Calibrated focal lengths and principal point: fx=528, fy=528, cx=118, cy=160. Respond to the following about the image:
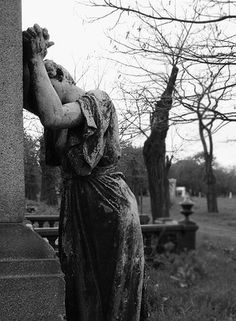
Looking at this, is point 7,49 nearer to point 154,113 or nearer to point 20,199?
point 20,199

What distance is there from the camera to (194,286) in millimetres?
8781

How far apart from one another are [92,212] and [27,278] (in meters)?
0.53

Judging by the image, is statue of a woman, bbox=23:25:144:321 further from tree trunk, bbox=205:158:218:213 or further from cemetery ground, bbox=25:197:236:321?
tree trunk, bbox=205:158:218:213

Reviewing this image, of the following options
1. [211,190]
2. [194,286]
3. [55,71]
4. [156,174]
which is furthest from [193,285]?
[211,190]

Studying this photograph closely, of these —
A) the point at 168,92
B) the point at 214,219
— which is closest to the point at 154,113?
the point at 168,92

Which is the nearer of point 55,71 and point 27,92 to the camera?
point 27,92

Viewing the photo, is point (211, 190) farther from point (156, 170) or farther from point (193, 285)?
point (193, 285)

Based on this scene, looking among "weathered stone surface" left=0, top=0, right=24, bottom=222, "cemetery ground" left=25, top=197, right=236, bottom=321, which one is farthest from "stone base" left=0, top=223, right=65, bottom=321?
"cemetery ground" left=25, top=197, right=236, bottom=321

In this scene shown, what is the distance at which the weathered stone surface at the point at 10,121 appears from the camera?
2629 millimetres

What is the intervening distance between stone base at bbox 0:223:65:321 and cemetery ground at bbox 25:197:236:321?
217 cm

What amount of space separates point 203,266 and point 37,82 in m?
8.26

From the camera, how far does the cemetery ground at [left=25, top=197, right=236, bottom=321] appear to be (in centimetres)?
661

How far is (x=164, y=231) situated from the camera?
37.3 feet

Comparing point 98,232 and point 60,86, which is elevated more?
point 60,86
